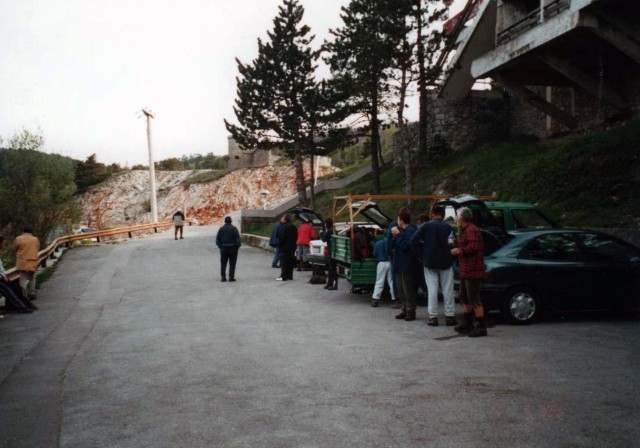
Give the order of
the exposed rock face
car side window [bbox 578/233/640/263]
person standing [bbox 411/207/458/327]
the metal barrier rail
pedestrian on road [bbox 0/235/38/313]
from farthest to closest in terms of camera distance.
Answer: the exposed rock face, the metal barrier rail, pedestrian on road [bbox 0/235/38/313], car side window [bbox 578/233/640/263], person standing [bbox 411/207/458/327]

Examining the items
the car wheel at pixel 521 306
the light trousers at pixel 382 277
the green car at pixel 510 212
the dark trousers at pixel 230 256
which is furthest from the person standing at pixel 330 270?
the car wheel at pixel 521 306

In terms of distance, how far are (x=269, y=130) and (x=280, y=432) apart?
2975 cm

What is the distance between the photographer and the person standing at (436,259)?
8.30 metres

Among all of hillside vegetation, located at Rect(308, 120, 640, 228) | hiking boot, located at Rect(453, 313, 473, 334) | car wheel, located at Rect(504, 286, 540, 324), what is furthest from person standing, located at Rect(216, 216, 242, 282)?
hillside vegetation, located at Rect(308, 120, 640, 228)

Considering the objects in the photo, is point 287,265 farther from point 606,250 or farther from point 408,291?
point 606,250

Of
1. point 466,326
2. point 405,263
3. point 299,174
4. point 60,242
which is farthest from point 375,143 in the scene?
point 466,326

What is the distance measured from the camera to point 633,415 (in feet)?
14.4

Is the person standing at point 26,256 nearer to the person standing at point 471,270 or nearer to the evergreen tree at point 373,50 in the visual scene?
the person standing at point 471,270

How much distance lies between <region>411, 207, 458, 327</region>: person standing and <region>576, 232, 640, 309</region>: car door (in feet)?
7.64

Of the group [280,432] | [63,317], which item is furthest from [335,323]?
[63,317]

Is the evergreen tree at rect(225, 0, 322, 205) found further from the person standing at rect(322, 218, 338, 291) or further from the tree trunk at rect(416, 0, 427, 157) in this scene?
the person standing at rect(322, 218, 338, 291)

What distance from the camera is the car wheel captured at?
8.31m

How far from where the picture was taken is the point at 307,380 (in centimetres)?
557

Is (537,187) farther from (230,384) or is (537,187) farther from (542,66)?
(230,384)
